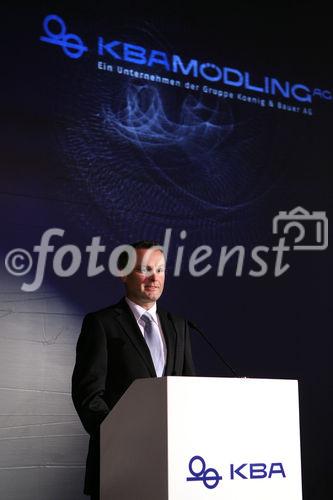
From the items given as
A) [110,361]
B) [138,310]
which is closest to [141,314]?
[138,310]

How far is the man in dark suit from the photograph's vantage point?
2512mm

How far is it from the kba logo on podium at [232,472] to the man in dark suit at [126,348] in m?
0.40

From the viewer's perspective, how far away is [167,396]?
2.07 m

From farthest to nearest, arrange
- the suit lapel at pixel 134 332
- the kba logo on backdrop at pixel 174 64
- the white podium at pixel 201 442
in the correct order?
the kba logo on backdrop at pixel 174 64 < the suit lapel at pixel 134 332 < the white podium at pixel 201 442

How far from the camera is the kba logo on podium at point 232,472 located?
2.09 metres

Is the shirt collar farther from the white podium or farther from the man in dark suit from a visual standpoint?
the white podium

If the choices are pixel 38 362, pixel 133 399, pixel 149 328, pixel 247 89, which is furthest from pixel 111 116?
pixel 133 399

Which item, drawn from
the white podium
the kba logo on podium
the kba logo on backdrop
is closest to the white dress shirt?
the white podium

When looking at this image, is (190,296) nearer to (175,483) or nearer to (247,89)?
(247,89)

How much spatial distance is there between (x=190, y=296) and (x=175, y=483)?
7.98 ft

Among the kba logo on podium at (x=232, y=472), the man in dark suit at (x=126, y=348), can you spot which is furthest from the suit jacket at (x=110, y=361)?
the kba logo on podium at (x=232, y=472)

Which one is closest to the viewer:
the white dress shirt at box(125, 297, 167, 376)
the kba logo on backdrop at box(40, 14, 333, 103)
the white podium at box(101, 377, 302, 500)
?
the white podium at box(101, 377, 302, 500)

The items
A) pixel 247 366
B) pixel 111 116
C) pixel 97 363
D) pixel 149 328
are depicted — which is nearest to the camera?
pixel 97 363

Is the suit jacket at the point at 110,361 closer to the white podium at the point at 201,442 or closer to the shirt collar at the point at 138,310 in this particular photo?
the shirt collar at the point at 138,310
